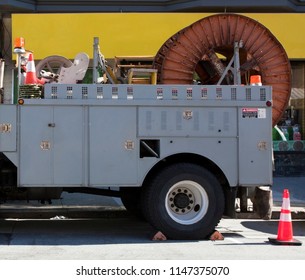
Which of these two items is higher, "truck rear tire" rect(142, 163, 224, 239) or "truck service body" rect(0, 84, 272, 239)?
"truck service body" rect(0, 84, 272, 239)

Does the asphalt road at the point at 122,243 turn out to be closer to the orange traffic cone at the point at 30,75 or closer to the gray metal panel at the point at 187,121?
the gray metal panel at the point at 187,121

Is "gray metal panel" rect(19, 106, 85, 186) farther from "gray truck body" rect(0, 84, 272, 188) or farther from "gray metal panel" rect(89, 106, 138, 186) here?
"gray metal panel" rect(89, 106, 138, 186)

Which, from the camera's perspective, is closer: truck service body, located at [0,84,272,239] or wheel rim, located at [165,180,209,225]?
truck service body, located at [0,84,272,239]

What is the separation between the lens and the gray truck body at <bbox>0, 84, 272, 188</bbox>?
7.60m

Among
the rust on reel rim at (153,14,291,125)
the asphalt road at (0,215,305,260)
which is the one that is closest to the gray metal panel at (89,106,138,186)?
the asphalt road at (0,215,305,260)

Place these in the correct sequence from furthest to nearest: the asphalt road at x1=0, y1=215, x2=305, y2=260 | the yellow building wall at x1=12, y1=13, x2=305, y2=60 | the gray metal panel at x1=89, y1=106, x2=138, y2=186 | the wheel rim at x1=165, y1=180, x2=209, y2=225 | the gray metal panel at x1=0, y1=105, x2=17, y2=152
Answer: the yellow building wall at x1=12, y1=13, x2=305, y2=60
the wheel rim at x1=165, y1=180, x2=209, y2=225
the gray metal panel at x1=89, y1=106, x2=138, y2=186
the gray metal panel at x1=0, y1=105, x2=17, y2=152
the asphalt road at x1=0, y1=215, x2=305, y2=260

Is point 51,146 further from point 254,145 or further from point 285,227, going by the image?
point 285,227

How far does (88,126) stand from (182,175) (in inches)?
60.2

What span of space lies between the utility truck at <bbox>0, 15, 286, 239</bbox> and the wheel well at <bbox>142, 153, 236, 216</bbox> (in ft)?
0.05

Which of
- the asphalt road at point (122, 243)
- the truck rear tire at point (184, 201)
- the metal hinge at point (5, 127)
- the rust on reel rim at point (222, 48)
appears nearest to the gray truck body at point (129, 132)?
the metal hinge at point (5, 127)

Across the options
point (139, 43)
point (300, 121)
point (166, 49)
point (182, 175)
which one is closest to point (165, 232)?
point (182, 175)

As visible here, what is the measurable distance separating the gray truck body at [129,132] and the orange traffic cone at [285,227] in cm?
44

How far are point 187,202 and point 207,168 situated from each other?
1.99ft

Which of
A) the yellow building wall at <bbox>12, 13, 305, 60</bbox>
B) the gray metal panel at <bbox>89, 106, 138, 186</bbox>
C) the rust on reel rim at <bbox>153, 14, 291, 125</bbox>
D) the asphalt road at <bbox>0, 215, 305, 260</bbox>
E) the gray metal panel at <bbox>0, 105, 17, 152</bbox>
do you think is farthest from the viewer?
the yellow building wall at <bbox>12, 13, 305, 60</bbox>
